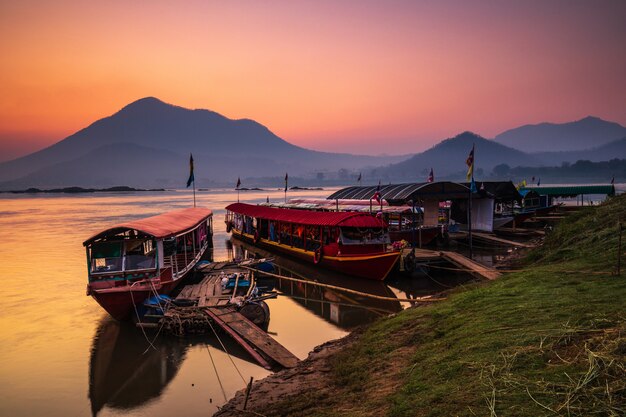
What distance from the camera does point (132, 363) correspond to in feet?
47.0

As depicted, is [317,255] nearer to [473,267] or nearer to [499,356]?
[473,267]

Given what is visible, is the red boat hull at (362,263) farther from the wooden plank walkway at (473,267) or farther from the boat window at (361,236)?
the wooden plank walkway at (473,267)

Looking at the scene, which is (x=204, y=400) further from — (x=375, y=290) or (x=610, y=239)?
(x=610, y=239)

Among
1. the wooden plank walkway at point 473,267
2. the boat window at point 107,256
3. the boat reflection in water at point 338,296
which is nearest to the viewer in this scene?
the boat window at point 107,256

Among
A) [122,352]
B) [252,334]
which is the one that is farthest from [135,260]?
[252,334]

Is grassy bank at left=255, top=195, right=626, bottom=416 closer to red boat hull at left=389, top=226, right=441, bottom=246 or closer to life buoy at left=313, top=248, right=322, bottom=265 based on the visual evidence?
life buoy at left=313, top=248, right=322, bottom=265

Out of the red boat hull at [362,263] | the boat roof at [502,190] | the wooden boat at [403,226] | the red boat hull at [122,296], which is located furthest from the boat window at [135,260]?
the boat roof at [502,190]

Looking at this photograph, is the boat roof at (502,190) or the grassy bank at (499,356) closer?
the grassy bank at (499,356)

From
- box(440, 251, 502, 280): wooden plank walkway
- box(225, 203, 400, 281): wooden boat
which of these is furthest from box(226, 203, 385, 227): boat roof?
box(440, 251, 502, 280): wooden plank walkway

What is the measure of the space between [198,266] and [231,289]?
19.3 ft

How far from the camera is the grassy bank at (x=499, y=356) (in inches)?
241

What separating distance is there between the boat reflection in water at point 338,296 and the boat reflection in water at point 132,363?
17.8ft

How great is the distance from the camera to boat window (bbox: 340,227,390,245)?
81.9 feet

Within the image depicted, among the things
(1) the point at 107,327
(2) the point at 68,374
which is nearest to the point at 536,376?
(2) the point at 68,374
